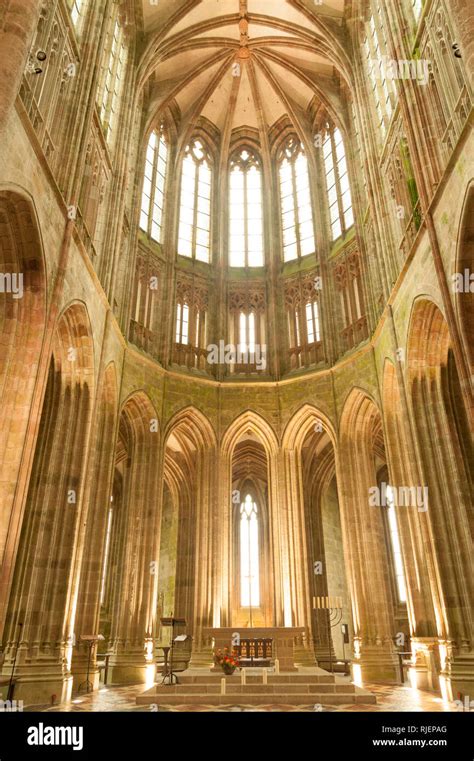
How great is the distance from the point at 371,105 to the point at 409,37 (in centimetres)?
432

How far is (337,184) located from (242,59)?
7.17 m

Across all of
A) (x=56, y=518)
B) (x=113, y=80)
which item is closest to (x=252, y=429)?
(x=56, y=518)

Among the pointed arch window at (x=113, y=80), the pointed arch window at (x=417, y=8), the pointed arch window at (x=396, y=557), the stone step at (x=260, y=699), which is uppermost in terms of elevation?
the pointed arch window at (x=113, y=80)

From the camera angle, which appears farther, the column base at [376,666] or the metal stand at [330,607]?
the metal stand at [330,607]

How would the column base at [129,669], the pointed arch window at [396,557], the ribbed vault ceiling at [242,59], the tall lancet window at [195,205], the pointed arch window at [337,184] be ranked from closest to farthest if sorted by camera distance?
the column base at [129,669]
the ribbed vault ceiling at [242,59]
the pointed arch window at [337,184]
the tall lancet window at [195,205]
the pointed arch window at [396,557]

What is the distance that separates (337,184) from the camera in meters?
22.1

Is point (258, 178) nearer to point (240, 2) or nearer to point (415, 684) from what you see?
point (240, 2)

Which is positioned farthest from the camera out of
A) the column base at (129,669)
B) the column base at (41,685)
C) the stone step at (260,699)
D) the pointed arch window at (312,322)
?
the pointed arch window at (312,322)

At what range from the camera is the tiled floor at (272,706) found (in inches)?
352

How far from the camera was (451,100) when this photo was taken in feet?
37.5

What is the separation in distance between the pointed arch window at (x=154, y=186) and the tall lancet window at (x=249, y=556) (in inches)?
569

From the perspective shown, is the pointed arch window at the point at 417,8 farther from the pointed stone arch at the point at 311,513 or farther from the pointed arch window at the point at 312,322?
the pointed stone arch at the point at 311,513

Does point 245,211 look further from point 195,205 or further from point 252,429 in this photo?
point 252,429

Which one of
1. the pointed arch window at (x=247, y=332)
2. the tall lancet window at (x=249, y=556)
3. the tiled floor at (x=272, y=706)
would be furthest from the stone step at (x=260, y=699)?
the tall lancet window at (x=249, y=556)
